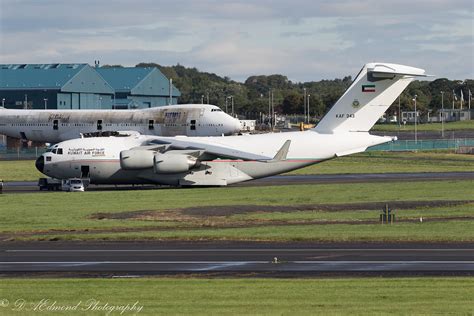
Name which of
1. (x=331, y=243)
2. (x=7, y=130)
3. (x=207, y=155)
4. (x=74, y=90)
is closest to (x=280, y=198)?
(x=207, y=155)

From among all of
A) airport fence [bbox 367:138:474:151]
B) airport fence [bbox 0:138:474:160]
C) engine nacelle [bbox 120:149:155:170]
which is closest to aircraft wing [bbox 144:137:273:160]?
engine nacelle [bbox 120:149:155:170]

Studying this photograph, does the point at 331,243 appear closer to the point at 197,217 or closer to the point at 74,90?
the point at 197,217

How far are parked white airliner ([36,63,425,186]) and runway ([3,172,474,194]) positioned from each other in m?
2.19

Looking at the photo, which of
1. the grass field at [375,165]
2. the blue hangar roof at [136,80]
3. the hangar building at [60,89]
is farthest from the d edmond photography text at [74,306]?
the blue hangar roof at [136,80]

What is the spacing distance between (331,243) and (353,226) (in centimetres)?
501

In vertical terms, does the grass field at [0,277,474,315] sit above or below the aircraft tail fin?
below

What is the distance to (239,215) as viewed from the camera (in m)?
40.5

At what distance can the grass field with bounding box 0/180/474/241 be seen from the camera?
109ft

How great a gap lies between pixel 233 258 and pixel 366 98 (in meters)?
31.4

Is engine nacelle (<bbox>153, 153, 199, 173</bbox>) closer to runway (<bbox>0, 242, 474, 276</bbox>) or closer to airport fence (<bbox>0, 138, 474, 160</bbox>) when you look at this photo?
runway (<bbox>0, 242, 474, 276</bbox>)

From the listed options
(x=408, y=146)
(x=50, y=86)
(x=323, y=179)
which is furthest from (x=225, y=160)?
(x=50, y=86)

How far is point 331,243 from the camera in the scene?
100 ft

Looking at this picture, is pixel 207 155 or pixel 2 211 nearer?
pixel 2 211

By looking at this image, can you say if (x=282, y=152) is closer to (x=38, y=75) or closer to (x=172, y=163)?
(x=172, y=163)
